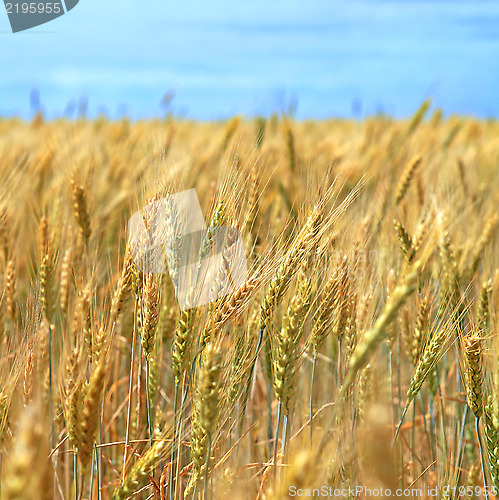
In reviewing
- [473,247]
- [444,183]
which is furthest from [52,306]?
[444,183]

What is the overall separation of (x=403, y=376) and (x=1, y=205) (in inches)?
68.5

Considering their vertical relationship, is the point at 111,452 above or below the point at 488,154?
below

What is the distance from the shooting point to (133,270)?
123 cm

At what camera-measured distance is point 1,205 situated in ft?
6.26

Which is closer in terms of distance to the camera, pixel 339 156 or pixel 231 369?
pixel 231 369

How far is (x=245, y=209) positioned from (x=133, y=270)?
1.42ft

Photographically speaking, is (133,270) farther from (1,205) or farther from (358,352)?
(1,205)

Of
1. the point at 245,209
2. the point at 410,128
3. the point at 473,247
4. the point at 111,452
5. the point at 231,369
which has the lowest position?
the point at 111,452

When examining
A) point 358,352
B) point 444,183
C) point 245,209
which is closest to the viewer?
point 358,352

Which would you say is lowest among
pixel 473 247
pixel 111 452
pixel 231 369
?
pixel 111 452

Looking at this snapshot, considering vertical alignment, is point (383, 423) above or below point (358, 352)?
below

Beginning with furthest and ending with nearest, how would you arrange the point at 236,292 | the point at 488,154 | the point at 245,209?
the point at 488,154 → the point at 245,209 → the point at 236,292

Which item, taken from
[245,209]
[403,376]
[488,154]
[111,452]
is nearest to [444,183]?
[403,376]

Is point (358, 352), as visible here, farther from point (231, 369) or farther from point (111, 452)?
point (111, 452)
